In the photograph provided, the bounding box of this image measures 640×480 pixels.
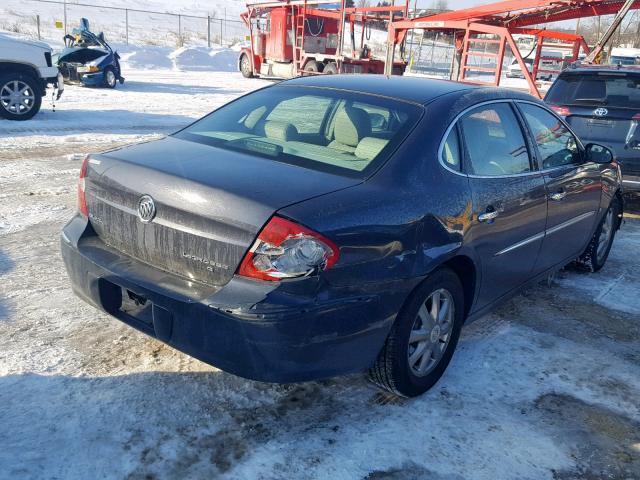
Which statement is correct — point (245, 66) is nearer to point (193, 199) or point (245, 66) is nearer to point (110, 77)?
point (110, 77)

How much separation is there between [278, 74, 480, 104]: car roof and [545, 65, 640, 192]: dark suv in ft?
12.9

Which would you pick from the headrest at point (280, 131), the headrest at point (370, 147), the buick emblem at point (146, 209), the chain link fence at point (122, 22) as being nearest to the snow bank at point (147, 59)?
the chain link fence at point (122, 22)

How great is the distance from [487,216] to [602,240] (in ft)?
8.55

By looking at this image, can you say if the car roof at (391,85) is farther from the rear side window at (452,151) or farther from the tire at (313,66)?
the tire at (313,66)

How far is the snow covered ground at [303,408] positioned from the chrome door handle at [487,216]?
876mm

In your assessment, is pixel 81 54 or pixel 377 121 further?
pixel 81 54

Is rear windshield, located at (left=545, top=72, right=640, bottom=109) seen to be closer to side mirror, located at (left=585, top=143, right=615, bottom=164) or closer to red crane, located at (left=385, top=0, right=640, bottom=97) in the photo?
side mirror, located at (left=585, top=143, right=615, bottom=164)

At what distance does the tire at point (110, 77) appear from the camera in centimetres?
1606

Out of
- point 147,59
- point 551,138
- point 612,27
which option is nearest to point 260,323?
point 551,138

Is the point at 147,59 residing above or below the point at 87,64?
above

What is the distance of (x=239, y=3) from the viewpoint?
4235 inches

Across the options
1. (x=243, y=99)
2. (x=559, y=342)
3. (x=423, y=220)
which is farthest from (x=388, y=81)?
(x=559, y=342)

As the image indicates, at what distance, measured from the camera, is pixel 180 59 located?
98.2 feet

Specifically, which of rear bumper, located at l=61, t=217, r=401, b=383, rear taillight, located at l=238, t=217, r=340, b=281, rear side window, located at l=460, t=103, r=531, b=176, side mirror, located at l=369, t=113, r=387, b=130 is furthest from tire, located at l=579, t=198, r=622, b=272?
rear taillight, located at l=238, t=217, r=340, b=281
